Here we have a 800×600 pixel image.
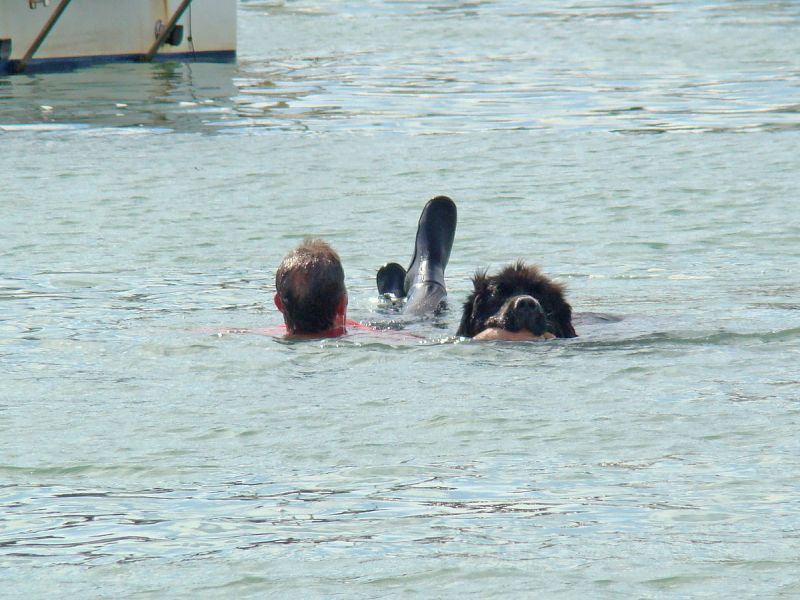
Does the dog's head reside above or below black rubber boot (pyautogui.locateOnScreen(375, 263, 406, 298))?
above

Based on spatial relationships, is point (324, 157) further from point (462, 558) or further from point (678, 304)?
point (462, 558)

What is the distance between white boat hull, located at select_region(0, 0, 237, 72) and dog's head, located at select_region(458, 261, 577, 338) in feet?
55.5

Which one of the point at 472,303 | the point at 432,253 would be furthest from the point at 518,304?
the point at 432,253

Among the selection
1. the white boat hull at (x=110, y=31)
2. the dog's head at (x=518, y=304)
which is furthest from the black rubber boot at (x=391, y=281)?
the white boat hull at (x=110, y=31)

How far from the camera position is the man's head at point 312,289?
25.2 ft

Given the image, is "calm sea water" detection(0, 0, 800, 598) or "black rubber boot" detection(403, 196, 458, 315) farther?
"black rubber boot" detection(403, 196, 458, 315)

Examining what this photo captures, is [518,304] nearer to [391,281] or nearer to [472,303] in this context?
[472,303]

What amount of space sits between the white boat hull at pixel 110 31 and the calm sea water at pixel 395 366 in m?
4.56

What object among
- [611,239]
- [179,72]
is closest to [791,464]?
[611,239]

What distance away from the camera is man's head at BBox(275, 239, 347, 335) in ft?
25.2

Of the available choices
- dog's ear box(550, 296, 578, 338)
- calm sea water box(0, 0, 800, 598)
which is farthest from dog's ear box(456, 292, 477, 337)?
dog's ear box(550, 296, 578, 338)

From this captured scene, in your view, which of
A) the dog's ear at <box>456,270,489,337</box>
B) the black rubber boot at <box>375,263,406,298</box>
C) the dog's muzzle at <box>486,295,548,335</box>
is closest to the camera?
the dog's muzzle at <box>486,295,548,335</box>

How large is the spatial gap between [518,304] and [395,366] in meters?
0.66

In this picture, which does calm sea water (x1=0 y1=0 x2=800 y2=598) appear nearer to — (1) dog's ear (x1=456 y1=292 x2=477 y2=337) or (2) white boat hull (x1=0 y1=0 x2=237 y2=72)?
(1) dog's ear (x1=456 y1=292 x2=477 y2=337)
